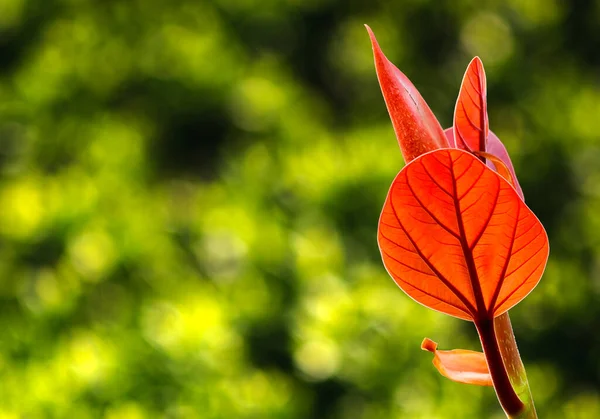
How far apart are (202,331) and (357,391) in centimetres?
30

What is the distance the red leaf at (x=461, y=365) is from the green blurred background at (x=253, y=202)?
91 cm

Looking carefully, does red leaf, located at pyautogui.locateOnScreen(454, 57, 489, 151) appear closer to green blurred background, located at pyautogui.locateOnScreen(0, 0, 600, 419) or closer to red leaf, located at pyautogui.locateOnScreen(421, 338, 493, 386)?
red leaf, located at pyautogui.locateOnScreen(421, 338, 493, 386)

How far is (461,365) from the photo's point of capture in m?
0.27

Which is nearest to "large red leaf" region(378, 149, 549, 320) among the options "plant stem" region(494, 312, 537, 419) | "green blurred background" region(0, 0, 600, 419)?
"plant stem" region(494, 312, 537, 419)

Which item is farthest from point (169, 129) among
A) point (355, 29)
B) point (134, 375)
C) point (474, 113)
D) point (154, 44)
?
point (474, 113)

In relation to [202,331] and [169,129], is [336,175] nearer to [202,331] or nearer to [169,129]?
[202,331]

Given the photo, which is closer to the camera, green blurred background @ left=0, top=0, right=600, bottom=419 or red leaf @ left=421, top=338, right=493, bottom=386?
red leaf @ left=421, top=338, right=493, bottom=386

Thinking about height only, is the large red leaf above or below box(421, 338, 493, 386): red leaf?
above

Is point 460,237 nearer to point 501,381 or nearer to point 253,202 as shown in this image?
point 501,381

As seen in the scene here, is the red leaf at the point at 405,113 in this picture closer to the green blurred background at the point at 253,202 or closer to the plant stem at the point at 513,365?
the plant stem at the point at 513,365

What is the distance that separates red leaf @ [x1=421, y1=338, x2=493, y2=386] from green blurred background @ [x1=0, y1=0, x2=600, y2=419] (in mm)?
914

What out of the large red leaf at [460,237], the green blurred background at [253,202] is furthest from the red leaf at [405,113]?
the green blurred background at [253,202]

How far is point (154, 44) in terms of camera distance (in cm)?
234

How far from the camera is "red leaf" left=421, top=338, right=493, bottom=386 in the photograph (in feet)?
0.86
